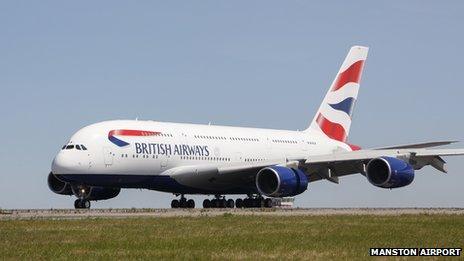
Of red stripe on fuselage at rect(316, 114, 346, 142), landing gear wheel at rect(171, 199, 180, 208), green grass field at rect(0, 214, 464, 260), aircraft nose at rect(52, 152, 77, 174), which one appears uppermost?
red stripe on fuselage at rect(316, 114, 346, 142)

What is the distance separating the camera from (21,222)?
2847cm

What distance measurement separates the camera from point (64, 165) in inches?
1551

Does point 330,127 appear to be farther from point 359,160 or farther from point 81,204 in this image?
point 81,204

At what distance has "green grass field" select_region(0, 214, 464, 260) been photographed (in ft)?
59.5

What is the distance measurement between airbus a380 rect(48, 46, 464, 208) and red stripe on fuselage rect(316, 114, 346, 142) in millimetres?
3914

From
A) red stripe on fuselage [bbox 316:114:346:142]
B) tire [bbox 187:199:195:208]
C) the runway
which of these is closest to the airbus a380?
tire [bbox 187:199:195:208]

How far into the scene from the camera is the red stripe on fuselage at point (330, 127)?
53.9m

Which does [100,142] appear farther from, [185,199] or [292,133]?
[292,133]

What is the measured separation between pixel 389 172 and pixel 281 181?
4648 millimetres

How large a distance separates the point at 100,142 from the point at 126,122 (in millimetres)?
2066

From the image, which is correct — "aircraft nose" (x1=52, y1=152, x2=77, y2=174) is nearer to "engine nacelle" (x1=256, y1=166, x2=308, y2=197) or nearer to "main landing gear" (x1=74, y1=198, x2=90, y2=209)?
"main landing gear" (x1=74, y1=198, x2=90, y2=209)

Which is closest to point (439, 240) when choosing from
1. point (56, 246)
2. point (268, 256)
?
point (268, 256)

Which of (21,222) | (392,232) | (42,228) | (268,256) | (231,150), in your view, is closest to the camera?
(268,256)

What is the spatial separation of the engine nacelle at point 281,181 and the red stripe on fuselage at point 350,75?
46.1 ft
